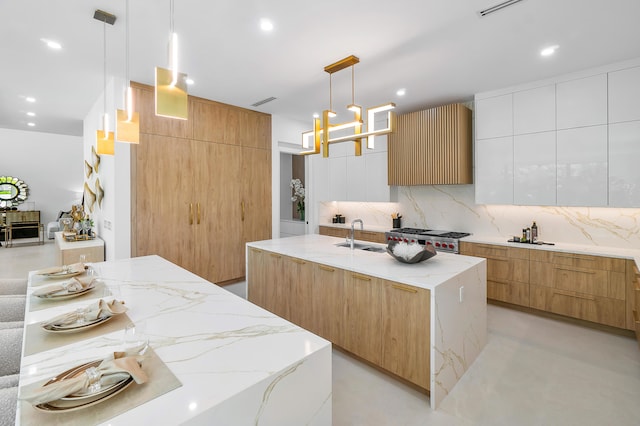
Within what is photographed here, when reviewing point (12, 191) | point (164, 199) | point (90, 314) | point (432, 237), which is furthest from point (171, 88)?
point (12, 191)

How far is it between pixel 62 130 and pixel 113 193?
16.0ft

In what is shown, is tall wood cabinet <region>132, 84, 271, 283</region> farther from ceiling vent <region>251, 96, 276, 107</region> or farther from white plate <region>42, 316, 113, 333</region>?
white plate <region>42, 316, 113, 333</region>

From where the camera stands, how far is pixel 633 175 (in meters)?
3.15

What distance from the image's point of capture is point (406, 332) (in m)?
2.16

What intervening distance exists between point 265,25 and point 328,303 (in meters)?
2.38

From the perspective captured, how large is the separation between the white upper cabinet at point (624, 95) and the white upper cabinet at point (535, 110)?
1.61ft

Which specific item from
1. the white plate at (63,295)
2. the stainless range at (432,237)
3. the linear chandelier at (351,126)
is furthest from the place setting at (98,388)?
the stainless range at (432,237)

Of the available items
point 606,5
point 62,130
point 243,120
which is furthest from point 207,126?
point 62,130

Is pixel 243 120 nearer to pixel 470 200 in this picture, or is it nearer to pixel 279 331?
pixel 470 200

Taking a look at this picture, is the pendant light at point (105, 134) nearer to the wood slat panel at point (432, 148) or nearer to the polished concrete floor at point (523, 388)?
the polished concrete floor at point (523, 388)

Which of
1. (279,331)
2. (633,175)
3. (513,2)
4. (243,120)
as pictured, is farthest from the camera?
(243,120)

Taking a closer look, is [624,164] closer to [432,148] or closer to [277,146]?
[432,148]

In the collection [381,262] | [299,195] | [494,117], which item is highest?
[494,117]

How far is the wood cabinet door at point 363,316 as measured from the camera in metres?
2.35
